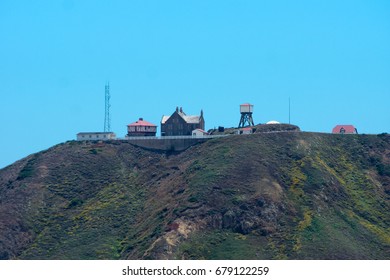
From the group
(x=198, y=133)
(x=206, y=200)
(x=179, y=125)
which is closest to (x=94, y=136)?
(x=179, y=125)

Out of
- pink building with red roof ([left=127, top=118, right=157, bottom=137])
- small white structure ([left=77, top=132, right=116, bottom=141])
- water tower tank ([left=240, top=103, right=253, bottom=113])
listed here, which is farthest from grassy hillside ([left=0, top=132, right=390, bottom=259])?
water tower tank ([left=240, top=103, right=253, bottom=113])

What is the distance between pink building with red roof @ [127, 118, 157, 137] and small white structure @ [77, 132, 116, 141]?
115 inches

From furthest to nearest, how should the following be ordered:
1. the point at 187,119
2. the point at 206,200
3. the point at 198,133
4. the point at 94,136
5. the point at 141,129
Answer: the point at 141,129 → the point at 187,119 → the point at 94,136 → the point at 198,133 → the point at 206,200

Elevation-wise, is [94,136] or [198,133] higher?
[198,133]

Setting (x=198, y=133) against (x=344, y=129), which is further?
(x=344, y=129)

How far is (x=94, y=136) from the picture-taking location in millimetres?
151500

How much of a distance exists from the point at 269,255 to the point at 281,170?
75.4 feet

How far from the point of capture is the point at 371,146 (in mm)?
143875

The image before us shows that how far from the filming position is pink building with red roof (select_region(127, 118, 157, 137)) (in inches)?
6033

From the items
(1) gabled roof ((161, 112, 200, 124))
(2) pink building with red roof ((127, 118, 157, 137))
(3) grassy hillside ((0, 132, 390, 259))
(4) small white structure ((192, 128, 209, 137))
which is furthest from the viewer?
(2) pink building with red roof ((127, 118, 157, 137))

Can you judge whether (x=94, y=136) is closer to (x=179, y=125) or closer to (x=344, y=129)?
(x=179, y=125)

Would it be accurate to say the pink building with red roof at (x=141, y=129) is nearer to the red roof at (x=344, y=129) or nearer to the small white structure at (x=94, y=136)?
the small white structure at (x=94, y=136)

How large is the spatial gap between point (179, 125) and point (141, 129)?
227 inches

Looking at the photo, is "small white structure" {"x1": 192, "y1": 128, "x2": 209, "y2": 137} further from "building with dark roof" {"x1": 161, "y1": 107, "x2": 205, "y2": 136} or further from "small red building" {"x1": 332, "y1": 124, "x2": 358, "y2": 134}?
"small red building" {"x1": 332, "y1": 124, "x2": 358, "y2": 134}
